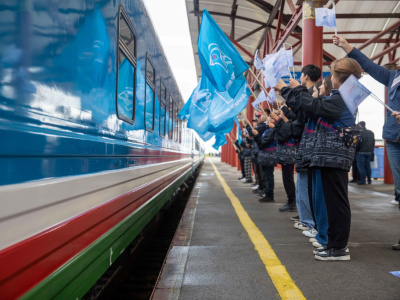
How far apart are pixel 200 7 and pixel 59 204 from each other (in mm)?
13134

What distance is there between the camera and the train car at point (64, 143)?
5.17 feet

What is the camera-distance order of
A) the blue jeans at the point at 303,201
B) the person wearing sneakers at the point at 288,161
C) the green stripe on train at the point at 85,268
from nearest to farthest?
1. the green stripe on train at the point at 85,268
2. the blue jeans at the point at 303,201
3. the person wearing sneakers at the point at 288,161

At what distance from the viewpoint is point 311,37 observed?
314 inches

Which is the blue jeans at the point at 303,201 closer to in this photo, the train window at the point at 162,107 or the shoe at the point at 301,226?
the shoe at the point at 301,226

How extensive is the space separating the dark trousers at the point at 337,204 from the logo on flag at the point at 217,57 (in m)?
2.77

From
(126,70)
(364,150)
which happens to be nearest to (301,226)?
(126,70)

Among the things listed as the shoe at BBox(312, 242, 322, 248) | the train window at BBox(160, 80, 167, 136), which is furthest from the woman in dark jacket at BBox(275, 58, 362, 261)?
the train window at BBox(160, 80, 167, 136)

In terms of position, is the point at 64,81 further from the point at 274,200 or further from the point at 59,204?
the point at 274,200

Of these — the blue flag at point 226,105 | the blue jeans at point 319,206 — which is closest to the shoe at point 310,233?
the blue jeans at point 319,206

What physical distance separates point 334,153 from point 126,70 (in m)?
2.11

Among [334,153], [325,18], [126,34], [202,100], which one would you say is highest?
[325,18]

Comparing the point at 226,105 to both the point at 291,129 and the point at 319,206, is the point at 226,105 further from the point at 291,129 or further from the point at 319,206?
the point at 319,206

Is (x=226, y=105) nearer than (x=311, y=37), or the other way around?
(x=226, y=105)

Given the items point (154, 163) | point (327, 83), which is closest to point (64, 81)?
point (327, 83)
